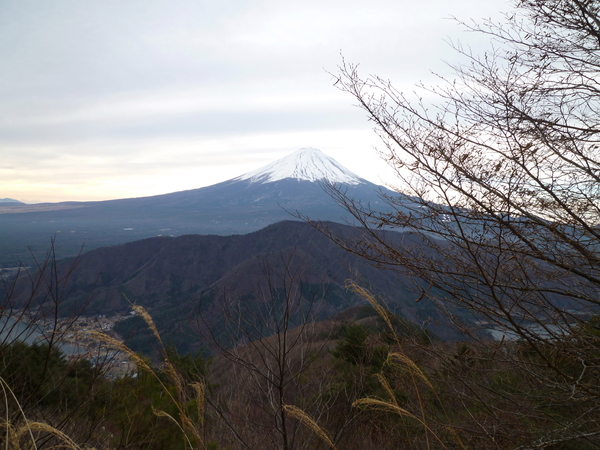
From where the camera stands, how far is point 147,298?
240 feet

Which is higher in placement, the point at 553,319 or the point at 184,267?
the point at 553,319

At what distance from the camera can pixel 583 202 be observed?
3.16 metres

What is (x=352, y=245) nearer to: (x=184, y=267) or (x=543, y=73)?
(x=543, y=73)

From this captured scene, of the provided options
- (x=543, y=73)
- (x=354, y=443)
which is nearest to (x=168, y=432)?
(x=354, y=443)

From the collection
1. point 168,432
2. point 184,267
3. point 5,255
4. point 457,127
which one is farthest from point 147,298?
point 457,127

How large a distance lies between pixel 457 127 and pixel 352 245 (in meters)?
1.56

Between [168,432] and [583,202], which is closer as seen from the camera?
[583,202]

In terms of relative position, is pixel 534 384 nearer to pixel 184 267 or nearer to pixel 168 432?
pixel 168 432

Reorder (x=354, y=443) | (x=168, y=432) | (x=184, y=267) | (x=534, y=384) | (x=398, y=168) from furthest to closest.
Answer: (x=184, y=267), (x=168, y=432), (x=354, y=443), (x=398, y=168), (x=534, y=384)

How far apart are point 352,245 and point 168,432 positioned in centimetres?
470

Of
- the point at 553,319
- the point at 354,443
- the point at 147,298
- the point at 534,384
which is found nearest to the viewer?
the point at 553,319

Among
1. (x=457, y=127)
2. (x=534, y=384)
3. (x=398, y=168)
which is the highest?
(x=457, y=127)

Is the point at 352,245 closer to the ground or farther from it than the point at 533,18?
closer to the ground

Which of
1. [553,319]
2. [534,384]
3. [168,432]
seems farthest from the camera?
[168,432]
